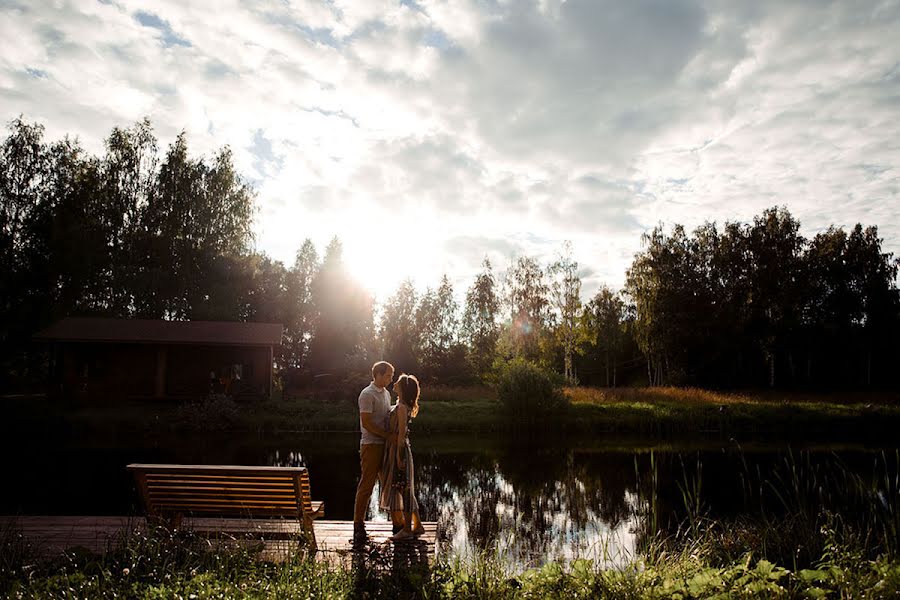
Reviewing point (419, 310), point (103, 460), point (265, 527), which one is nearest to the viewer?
point (265, 527)

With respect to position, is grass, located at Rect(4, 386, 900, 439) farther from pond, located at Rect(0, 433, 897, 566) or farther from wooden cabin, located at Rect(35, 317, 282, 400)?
wooden cabin, located at Rect(35, 317, 282, 400)

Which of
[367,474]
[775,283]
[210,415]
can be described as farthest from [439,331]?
[367,474]

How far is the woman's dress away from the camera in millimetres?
5957

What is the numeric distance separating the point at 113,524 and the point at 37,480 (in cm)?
715

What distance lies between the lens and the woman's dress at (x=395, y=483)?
5.96 metres

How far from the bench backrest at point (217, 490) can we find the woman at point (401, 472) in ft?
2.77

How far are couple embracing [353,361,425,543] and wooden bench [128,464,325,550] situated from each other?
2.11 feet

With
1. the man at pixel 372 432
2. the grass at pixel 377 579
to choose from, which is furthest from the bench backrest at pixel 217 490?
the man at pixel 372 432

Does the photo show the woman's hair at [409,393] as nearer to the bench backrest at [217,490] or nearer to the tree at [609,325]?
the bench backrest at [217,490]

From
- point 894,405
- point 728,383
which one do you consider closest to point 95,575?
point 894,405

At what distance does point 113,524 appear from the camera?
6.18 meters

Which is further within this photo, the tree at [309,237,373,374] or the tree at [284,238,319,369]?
the tree at [284,238,319,369]

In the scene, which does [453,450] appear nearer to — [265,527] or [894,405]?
[265,527]

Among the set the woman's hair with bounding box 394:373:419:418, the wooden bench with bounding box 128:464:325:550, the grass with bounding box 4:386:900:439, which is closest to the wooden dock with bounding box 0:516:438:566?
the wooden bench with bounding box 128:464:325:550
